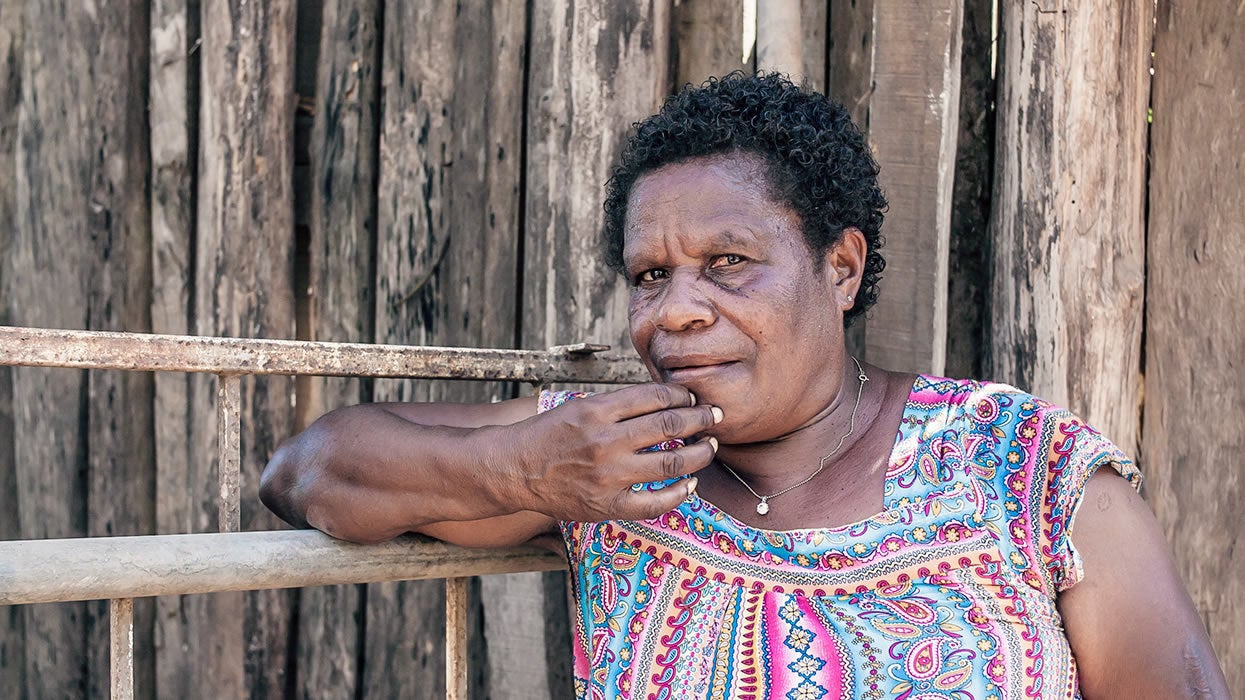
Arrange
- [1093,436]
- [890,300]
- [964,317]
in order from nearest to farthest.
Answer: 1. [1093,436]
2. [890,300]
3. [964,317]

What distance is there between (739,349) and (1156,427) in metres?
1.27

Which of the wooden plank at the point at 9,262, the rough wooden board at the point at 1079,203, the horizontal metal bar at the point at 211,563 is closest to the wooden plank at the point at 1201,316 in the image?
the rough wooden board at the point at 1079,203

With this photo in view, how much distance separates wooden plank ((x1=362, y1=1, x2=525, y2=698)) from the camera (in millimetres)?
3205

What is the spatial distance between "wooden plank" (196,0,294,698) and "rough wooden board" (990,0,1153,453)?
82.4 inches

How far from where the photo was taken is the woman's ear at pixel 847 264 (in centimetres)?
222

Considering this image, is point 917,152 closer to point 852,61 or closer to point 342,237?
point 852,61

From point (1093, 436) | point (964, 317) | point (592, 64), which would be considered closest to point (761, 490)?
point (1093, 436)

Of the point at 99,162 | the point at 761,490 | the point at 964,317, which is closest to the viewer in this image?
the point at 761,490

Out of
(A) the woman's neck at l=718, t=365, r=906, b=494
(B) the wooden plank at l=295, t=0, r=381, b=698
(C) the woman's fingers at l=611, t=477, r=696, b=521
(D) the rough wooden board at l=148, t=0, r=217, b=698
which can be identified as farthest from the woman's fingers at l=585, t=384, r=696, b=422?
(D) the rough wooden board at l=148, t=0, r=217, b=698

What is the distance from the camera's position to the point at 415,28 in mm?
3281

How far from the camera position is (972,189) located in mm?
2818

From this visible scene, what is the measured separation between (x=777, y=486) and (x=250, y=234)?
1.96m

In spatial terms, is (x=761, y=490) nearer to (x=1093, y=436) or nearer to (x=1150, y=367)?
(x=1093, y=436)

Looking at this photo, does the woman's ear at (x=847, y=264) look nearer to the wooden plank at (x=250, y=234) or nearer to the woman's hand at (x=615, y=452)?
the woman's hand at (x=615, y=452)
